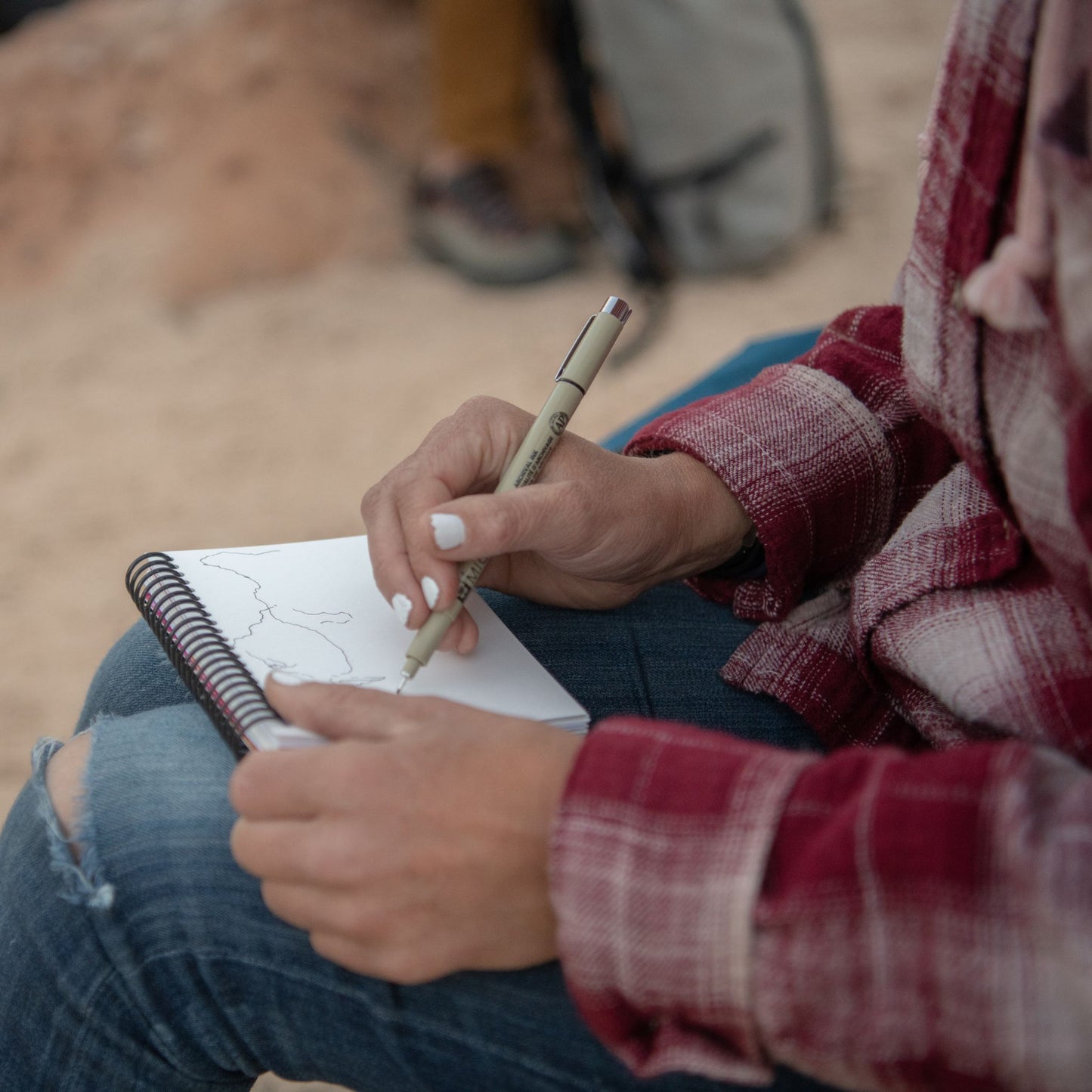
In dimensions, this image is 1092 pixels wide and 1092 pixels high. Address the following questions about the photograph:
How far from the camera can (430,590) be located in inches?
24.1

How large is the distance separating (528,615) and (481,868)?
0.91ft

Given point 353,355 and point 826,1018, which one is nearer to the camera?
point 826,1018

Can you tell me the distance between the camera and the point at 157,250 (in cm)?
262

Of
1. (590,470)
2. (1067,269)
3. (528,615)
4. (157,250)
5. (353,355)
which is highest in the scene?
(1067,269)

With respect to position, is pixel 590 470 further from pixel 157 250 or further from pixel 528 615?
pixel 157 250

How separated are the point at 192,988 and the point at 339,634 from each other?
0.21 metres

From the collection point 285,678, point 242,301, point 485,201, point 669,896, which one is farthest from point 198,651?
point 485,201

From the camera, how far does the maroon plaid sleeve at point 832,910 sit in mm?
385

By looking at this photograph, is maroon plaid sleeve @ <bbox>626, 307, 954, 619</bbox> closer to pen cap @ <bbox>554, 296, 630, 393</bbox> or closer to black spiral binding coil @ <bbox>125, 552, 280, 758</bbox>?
pen cap @ <bbox>554, 296, 630, 393</bbox>

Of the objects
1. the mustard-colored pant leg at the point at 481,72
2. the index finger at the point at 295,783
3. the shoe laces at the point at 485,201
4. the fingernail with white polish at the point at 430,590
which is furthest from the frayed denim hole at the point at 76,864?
the mustard-colored pant leg at the point at 481,72

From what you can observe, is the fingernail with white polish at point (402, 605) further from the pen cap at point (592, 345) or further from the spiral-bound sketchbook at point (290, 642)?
the pen cap at point (592, 345)

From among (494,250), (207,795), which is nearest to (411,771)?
(207,795)

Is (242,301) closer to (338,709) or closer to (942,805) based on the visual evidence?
(338,709)

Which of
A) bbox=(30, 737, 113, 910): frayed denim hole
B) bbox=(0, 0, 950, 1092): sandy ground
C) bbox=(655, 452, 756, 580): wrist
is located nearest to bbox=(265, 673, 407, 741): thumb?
bbox=(30, 737, 113, 910): frayed denim hole
